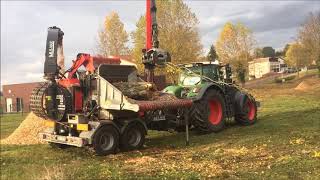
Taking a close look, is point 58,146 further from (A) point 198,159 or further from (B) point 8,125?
(B) point 8,125

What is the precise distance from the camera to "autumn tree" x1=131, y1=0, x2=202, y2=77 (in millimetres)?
35594

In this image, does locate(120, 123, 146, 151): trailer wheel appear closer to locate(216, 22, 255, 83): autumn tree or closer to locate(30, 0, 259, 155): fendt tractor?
locate(30, 0, 259, 155): fendt tractor

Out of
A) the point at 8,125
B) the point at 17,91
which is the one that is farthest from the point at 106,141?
the point at 17,91

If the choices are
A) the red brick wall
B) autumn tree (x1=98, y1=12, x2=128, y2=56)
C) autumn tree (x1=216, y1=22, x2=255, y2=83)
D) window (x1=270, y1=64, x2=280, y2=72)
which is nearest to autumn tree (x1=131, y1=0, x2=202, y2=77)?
autumn tree (x1=98, y1=12, x2=128, y2=56)

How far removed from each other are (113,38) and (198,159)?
117 ft

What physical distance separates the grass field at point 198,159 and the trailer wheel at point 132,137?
0.90 ft

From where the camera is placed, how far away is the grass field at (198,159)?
8.52m

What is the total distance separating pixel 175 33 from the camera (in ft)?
117

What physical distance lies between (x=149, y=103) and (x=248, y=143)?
284 centimetres

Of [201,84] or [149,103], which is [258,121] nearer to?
[201,84]

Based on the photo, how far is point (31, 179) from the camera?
880cm

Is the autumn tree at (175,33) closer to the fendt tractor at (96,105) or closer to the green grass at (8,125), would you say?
the green grass at (8,125)

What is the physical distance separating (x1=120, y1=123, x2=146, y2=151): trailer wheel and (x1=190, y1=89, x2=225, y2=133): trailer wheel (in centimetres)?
256

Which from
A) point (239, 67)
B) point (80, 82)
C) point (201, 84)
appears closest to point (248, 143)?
point (201, 84)
